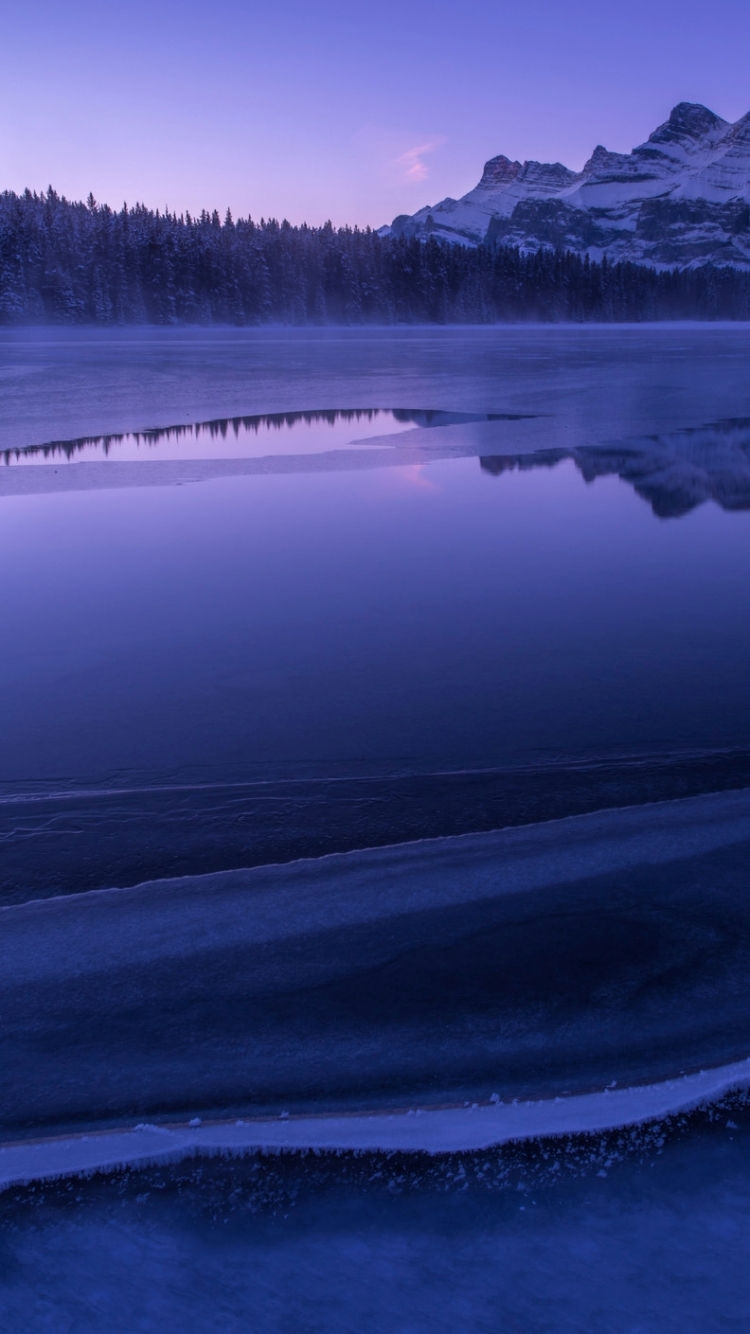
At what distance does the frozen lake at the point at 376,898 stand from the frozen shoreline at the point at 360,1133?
0.15 feet

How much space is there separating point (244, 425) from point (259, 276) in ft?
234

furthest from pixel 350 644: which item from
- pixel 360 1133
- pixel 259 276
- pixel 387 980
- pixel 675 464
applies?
pixel 259 276

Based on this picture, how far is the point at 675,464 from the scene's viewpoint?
34.4 ft

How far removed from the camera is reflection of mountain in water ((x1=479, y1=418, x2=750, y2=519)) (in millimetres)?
8875

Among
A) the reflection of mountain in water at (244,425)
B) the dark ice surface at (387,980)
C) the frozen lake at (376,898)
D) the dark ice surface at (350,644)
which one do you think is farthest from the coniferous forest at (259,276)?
the dark ice surface at (387,980)

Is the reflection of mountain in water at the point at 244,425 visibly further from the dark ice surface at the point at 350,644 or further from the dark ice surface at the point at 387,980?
the dark ice surface at the point at 387,980

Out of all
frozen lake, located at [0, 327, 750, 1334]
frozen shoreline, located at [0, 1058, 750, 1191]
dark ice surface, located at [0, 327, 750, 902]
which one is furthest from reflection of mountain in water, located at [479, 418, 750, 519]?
frozen shoreline, located at [0, 1058, 750, 1191]

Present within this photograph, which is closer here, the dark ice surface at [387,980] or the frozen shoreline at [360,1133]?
the frozen shoreline at [360,1133]

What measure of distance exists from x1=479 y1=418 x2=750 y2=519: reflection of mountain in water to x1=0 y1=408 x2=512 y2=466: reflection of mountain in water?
3.29 metres

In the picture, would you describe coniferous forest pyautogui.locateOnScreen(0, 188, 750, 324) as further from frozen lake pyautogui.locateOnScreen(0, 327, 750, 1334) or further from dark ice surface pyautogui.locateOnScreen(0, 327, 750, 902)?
frozen lake pyautogui.locateOnScreen(0, 327, 750, 1334)

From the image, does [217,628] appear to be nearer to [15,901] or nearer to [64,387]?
[15,901]

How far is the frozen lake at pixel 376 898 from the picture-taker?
1.77m

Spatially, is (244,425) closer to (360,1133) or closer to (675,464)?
(675,464)

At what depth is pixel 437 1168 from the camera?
1.96 metres
